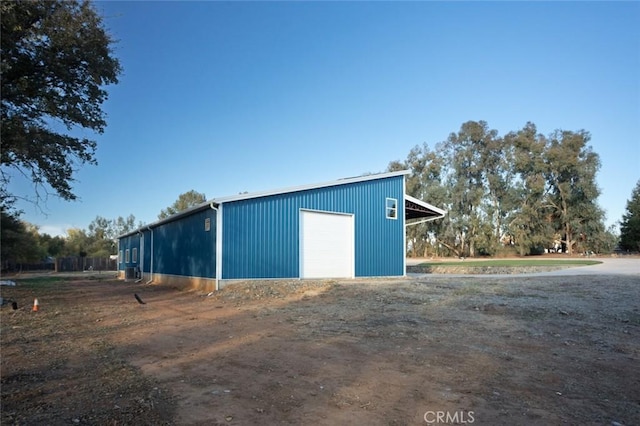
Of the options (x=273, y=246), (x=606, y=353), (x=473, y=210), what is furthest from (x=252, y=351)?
(x=473, y=210)

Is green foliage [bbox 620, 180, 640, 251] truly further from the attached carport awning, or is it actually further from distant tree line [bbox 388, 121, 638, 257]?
the attached carport awning

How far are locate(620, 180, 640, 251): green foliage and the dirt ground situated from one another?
1728 inches

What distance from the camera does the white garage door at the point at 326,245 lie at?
1716cm

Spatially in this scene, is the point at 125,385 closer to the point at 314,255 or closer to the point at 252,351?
the point at 252,351

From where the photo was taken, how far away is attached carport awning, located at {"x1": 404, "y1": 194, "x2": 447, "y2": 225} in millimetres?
22219

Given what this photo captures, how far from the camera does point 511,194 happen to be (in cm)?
5184

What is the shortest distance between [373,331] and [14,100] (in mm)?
12935

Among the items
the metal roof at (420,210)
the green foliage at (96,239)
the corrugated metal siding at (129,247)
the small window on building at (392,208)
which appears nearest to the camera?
the small window on building at (392,208)

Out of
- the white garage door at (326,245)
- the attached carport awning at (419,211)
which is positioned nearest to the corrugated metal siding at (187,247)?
the white garage door at (326,245)

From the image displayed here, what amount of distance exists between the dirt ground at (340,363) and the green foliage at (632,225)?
144 feet

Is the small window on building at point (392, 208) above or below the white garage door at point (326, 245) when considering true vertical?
above

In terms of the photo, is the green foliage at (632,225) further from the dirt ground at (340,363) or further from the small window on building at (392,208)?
the dirt ground at (340,363)

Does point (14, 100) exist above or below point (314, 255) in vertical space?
above

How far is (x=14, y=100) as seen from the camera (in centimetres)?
1334
